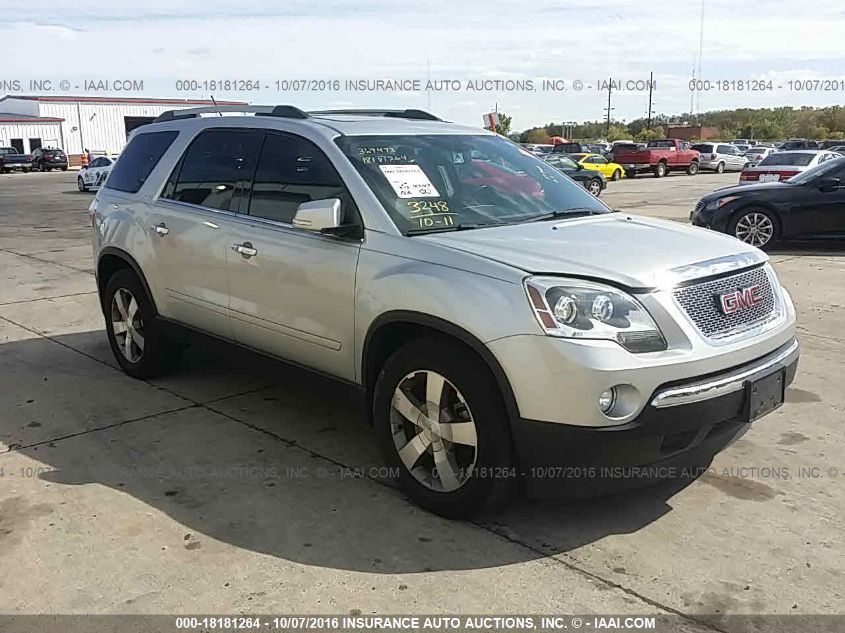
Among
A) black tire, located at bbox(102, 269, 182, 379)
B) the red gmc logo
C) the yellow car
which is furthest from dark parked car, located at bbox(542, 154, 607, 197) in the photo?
the red gmc logo

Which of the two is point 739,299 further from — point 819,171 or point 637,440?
point 819,171

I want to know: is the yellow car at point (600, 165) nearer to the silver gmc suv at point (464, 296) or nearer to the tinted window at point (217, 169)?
the tinted window at point (217, 169)

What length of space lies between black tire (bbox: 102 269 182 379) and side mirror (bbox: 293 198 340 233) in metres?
1.99

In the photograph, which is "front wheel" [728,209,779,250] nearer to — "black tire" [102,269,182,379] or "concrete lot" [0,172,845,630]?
"concrete lot" [0,172,845,630]

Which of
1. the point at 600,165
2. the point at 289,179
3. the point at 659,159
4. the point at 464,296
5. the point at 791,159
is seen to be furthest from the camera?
the point at 659,159

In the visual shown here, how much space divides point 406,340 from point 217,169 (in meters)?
1.91

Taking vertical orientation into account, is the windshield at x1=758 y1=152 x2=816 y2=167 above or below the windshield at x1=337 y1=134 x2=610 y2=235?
below

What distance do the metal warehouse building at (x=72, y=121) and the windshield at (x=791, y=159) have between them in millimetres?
49896

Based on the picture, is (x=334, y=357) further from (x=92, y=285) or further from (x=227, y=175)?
(x=92, y=285)

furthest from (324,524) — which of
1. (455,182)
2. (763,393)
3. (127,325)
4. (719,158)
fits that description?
(719,158)

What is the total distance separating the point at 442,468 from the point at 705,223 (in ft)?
31.8

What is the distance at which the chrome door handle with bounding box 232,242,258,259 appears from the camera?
4.49 meters

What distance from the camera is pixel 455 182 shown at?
14.3 feet

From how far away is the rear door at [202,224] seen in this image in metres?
4.76
